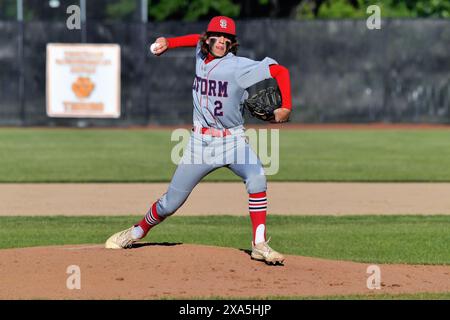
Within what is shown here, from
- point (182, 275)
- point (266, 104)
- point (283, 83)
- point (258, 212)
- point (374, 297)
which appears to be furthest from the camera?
point (258, 212)

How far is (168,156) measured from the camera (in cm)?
2203

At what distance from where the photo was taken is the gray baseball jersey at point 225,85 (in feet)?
29.5

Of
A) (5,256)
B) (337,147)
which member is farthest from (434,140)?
(5,256)

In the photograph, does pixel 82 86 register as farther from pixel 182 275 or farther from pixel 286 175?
pixel 182 275

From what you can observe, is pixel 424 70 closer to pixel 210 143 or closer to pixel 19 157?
pixel 19 157

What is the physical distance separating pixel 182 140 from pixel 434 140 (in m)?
6.17

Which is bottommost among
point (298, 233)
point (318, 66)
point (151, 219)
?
point (298, 233)

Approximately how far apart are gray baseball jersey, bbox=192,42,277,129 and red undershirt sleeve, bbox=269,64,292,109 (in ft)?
0.20

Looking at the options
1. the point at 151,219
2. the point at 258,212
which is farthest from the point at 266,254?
the point at 151,219

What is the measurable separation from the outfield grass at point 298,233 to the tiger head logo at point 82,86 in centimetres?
1713

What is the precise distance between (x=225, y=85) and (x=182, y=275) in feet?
5.25

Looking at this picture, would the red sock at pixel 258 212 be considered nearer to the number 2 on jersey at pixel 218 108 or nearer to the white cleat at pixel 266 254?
the white cleat at pixel 266 254

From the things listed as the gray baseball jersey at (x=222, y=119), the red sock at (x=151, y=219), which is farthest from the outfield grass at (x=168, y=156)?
the gray baseball jersey at (x=222, y=119)

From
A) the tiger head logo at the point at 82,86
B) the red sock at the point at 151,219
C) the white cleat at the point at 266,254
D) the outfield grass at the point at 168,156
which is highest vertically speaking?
the tiger head logo at the point at 82,86
